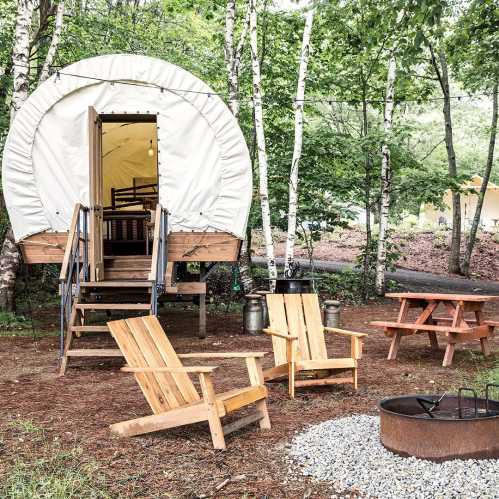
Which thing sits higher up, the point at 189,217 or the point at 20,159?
the point at 20,159

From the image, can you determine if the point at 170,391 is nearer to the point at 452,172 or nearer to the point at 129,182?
the point at 129,182

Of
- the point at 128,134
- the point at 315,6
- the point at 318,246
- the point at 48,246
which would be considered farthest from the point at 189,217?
the point at 318,246

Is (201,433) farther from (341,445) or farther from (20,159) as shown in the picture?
(20,159)

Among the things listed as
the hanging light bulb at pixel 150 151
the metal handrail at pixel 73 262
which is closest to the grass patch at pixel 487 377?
the metal handrail at pixel 73 262

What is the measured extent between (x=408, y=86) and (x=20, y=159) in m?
8.90

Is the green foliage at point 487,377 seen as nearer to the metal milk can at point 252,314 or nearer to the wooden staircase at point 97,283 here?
the wooden staircase at point 97,283

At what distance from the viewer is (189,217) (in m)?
9.00

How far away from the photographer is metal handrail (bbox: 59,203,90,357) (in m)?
7.24

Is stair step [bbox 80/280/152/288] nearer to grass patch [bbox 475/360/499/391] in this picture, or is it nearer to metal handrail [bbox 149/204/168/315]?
metal handrail [bbox 149/204/168/315]

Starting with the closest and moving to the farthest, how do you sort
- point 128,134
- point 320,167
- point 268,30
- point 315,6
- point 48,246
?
1. point 315,6
2. point 48,246
3. point 128,134
4. point 320,167
5. point 268,30

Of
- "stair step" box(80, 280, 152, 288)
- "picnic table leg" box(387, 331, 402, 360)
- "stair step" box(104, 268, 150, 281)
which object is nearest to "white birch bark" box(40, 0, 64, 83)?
"stair step" box(104, 268, 150, 281)

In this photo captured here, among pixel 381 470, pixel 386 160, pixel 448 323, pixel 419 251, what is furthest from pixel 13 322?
pixel 419 251

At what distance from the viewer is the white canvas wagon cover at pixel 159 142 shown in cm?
872

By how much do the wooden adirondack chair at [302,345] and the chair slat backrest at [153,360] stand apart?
A: 1.14 meters
